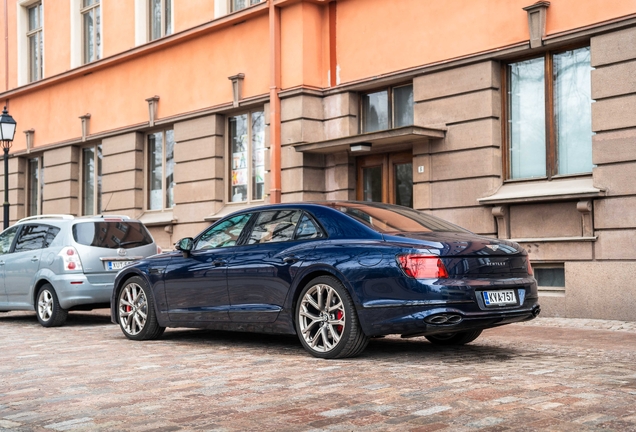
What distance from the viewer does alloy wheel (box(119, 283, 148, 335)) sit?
10156 mm

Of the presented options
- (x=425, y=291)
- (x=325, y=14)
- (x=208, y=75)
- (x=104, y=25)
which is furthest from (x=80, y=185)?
(x=425, y=291)

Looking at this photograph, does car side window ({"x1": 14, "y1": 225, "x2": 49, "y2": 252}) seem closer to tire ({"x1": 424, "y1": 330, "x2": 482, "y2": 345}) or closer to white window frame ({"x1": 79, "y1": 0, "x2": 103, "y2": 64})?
Answer: tire ({"x1": 424, "y1": 330, "x2": 482, "y2": 345})

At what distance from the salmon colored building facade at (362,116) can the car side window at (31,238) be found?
4901mm

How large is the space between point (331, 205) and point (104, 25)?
15118mm

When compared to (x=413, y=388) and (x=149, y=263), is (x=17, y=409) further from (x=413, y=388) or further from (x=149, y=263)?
(x=149, y=263)

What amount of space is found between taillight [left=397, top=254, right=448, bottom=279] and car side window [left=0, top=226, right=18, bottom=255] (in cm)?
808

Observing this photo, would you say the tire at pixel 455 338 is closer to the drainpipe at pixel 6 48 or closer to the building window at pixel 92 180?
the building window at pixel 92 180

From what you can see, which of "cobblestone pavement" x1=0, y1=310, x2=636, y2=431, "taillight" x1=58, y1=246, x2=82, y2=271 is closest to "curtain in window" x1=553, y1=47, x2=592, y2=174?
"cobblestone pavement" x1=0, y1=310, x2=636, y2=431

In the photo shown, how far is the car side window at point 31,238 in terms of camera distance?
12953 mm

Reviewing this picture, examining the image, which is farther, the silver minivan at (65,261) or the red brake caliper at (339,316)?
the silver minivan at (65,261)

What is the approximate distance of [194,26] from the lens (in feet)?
62.2

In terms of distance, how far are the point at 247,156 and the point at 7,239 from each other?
19.0ft

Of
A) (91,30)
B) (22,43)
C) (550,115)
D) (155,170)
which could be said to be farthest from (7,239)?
(22,43)

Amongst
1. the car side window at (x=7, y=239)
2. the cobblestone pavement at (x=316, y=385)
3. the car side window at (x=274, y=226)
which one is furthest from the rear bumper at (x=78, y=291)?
the car side window at (x=274, y=226)
